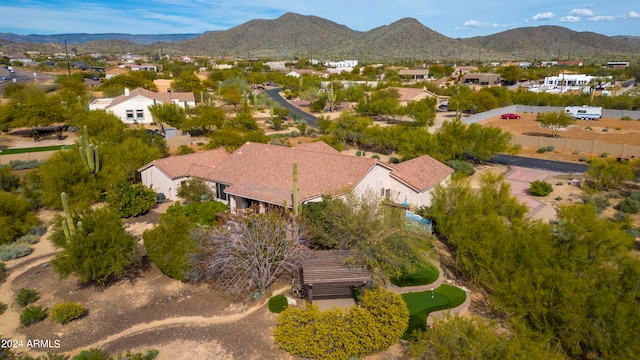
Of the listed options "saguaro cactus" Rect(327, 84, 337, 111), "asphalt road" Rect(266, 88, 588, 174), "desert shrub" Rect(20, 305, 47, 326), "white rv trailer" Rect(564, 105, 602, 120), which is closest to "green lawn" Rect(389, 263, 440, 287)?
"desert shrub" Rect(20, 305, 47, 326)

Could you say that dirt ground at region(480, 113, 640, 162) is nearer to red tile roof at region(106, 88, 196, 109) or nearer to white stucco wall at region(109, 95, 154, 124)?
red tile roof at region(106, 88, 196, 109)

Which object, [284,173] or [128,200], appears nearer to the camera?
[284,173]

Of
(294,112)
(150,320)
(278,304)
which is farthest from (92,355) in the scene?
(294,112)

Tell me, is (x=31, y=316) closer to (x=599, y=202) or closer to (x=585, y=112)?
(x=599, y=202)

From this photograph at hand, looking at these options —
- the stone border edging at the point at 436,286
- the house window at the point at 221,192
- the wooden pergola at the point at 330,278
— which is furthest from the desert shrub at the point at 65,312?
the stone border edging at the point at 436,286

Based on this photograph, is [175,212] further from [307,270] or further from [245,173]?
[307,270]

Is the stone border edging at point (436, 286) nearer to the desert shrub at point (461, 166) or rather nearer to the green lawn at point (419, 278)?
the green lawn at point (419, 278)

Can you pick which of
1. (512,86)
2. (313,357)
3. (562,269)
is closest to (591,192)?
(562,269)
